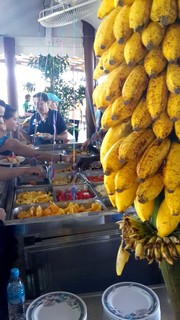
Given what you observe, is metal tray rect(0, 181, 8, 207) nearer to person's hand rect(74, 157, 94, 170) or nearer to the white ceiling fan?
person's hand rect(74, 157, 94, 170)

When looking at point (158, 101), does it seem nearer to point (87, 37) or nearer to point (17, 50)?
point (87, 37)

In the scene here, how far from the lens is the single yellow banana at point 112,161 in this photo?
605 mm

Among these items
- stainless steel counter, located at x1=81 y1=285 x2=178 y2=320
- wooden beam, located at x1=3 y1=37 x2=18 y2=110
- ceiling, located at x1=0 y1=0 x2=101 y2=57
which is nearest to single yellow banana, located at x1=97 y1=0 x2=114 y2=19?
stainless steel counter, located at x1=81 y1=285 x2=178 y2=320

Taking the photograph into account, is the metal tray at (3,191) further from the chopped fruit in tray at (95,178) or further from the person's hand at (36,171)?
the chopped fruit in tray at (95,178)

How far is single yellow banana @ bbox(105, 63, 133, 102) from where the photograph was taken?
0.60 meters

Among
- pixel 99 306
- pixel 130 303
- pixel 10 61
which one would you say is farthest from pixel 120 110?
pixel 10 61

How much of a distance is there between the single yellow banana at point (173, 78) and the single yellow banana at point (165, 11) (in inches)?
3.1

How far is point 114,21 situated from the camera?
0.62 meters

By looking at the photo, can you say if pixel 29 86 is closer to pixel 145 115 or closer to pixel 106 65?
pixel 106 65

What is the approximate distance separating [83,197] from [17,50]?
6268 millimetres

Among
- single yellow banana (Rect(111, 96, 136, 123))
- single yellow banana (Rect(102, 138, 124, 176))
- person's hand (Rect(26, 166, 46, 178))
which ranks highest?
single yellow banana (Rect(111, 96, 136, 123))

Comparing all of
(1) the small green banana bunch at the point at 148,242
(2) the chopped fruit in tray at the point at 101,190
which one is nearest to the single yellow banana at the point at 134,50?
(1) the small green banana bunch at the point at 148,242

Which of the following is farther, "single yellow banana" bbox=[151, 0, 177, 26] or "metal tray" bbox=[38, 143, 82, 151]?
"metal tray" bbox=[38, 143, 82, 151]

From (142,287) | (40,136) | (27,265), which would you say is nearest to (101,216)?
(27,265)
